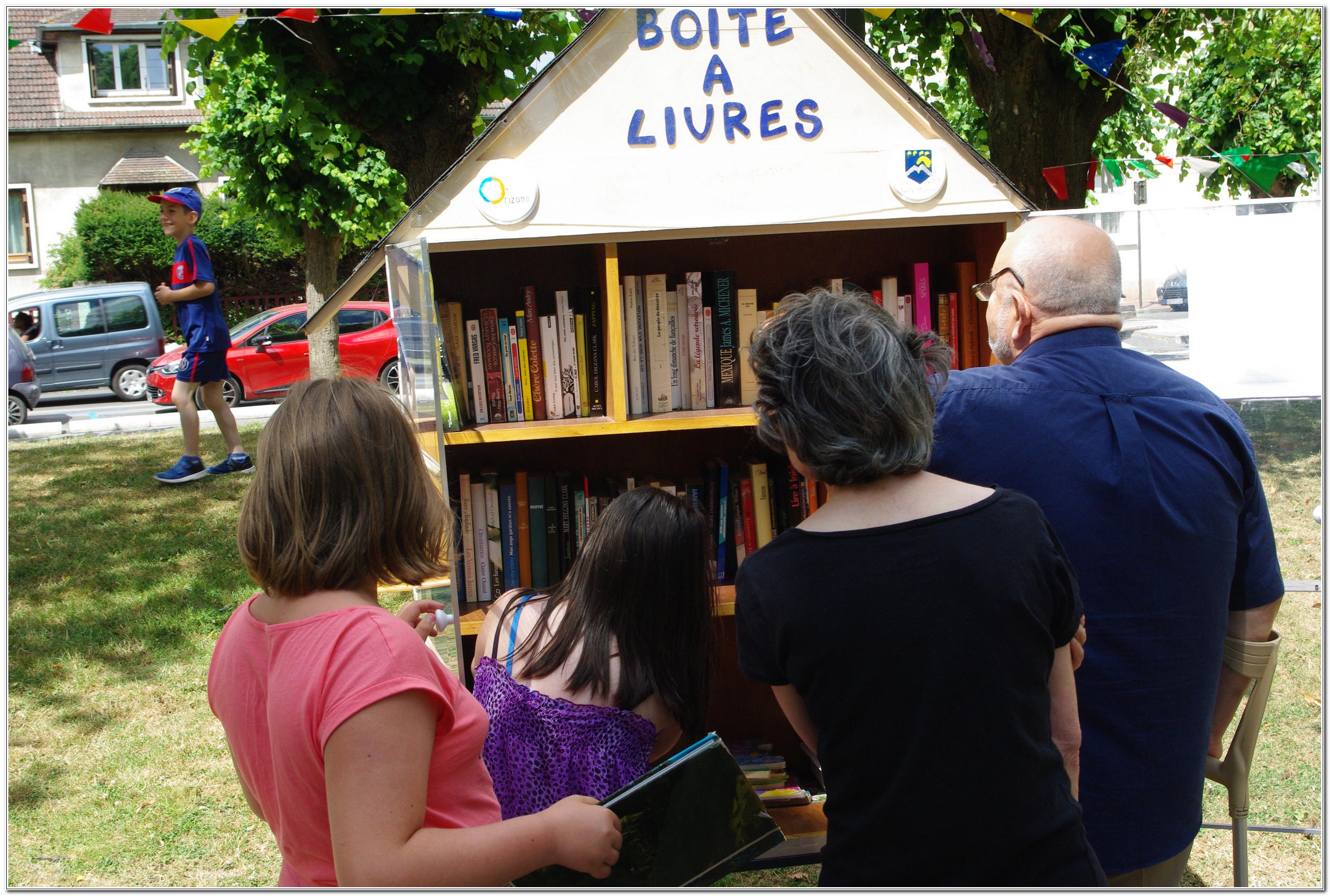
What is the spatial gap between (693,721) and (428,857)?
3.05 ft

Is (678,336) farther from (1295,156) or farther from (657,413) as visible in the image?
(1295,156)

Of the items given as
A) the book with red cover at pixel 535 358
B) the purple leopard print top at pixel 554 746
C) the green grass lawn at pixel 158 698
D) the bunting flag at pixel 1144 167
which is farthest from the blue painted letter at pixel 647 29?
the bunting flag at pixel 1144 167

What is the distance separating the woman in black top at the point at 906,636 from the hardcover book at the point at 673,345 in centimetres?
148

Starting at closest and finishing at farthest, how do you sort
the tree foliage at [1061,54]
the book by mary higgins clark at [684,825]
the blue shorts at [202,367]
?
the book by mary higgins clark at [684,825], the tree foliage at [1061,54], the blue shorts at [202,367]

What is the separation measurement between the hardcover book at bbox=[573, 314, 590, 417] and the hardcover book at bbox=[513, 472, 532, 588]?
289 millimetres

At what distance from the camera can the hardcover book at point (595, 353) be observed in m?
2.95

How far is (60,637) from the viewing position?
4.91m

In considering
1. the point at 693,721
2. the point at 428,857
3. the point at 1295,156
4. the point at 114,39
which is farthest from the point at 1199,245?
the point at 114,39

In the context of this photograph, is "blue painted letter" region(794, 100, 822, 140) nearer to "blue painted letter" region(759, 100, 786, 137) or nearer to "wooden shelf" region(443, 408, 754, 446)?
"blue painted letter" region(759, 100, 786, 137)

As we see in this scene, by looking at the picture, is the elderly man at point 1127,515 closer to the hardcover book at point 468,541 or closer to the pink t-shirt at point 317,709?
the pink t-shirt at point 317,709

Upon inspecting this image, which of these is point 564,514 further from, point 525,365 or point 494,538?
point 525,365

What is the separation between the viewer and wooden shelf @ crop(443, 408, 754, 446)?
2713 millimetres

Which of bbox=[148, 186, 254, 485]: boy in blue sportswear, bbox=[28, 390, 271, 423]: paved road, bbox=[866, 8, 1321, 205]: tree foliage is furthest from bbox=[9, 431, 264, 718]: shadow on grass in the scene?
bbox=[28, 390, 271, 423]: paved road

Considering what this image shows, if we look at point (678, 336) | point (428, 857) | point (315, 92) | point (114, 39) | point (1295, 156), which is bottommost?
point (428, 857)
